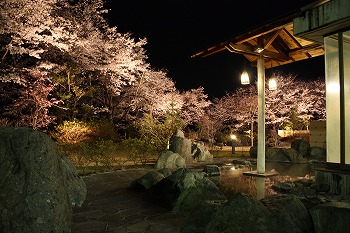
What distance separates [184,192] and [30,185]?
3091 mm

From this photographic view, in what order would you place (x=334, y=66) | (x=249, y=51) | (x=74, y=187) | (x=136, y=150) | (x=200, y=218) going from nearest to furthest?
(x=200, y=218)
(x=74, y=187)
(x=334, y=66)
(x=249, y=51)
(x=136, y=150)

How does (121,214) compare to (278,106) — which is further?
(278,106)

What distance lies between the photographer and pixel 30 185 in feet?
12.7

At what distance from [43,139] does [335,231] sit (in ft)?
13.8

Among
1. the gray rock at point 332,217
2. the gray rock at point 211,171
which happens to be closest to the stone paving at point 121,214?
the gray rock at point 332,217

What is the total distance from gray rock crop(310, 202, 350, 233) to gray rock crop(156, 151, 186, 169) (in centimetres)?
838

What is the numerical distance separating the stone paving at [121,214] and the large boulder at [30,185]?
860mm

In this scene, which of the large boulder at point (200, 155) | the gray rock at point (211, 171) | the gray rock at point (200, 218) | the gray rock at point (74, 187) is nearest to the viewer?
the gray rock at point (200, 218)

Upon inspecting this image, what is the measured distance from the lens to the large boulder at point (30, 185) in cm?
376

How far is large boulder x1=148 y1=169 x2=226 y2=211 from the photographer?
5.85 m

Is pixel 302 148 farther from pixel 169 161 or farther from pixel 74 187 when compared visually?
pixel 74 187

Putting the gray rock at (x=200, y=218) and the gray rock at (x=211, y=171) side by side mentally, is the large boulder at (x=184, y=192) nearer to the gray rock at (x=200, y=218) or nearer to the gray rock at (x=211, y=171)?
the gray rock at (x=200, y=218)

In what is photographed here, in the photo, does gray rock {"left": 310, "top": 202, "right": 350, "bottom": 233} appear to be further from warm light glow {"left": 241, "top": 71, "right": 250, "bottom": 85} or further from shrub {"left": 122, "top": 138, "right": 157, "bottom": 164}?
shrub {"left": 122, "top": 138, "right": 157, "bottom": 164}

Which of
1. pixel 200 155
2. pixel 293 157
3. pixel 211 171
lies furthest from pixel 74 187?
pixel 293 157
